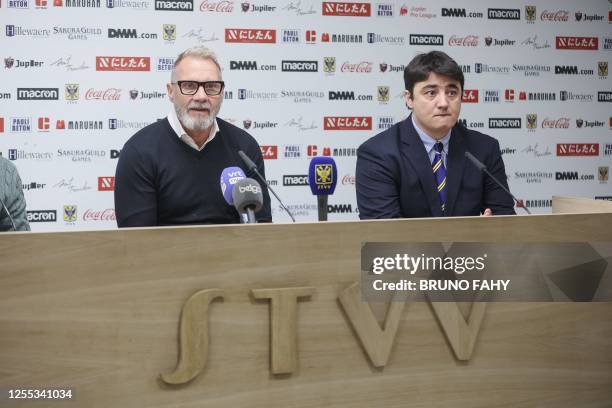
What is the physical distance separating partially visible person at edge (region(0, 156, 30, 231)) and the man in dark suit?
4.34 feet

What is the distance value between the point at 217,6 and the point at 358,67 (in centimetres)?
104

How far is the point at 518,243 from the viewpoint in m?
1.75

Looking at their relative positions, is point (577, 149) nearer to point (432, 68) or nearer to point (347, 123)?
point (347, 123)

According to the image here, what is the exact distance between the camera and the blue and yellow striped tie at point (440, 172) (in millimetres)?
2667

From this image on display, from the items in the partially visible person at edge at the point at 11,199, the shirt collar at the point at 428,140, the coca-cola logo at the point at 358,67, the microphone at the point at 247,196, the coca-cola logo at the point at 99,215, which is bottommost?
the coca-cola logo at the point at 99,215

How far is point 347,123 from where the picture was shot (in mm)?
5109

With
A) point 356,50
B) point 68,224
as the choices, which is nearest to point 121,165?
point 68,224

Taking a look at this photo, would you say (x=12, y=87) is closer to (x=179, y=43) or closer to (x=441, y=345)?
(x=179, y=43)

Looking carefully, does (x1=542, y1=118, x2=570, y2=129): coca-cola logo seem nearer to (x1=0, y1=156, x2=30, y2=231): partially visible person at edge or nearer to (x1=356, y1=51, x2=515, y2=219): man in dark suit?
(x1=356, y1=51, x2=515, y2=219): man in dark suit

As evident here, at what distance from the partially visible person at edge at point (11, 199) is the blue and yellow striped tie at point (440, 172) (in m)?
1.60

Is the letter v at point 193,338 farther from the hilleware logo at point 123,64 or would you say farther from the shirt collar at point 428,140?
the hilleware logo at point 123,64

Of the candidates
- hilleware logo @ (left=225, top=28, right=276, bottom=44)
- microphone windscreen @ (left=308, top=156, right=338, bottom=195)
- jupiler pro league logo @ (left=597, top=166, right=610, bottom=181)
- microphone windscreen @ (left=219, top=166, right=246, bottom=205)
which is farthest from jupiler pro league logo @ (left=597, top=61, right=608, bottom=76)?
microphone windscreen @ (left=219, top=166, right=246, bottom=205)

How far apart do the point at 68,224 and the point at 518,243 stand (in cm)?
368

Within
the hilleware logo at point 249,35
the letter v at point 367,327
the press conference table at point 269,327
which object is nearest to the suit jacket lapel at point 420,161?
the press conference table at point 269,327
